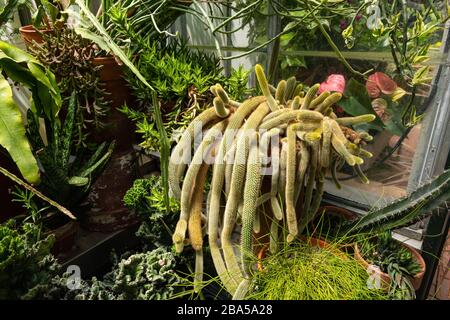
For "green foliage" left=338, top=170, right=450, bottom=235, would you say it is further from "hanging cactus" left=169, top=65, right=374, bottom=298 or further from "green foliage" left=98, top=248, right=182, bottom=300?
"green foliage" left=98, top=248, right=182, bottom=300

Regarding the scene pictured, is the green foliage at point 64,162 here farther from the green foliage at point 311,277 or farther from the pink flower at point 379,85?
the pink flower at point 379,85

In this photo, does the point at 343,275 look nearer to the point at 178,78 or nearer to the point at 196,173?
the point at 196,173

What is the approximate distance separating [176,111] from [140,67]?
149mm

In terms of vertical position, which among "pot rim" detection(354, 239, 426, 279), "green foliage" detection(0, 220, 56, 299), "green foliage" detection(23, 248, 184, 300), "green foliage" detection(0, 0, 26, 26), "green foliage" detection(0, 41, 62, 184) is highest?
"green foliage" detection(0, 0, 26, 26)

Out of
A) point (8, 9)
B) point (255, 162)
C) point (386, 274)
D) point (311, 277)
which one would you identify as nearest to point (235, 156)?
point (255, 162)

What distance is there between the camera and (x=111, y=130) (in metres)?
0.90

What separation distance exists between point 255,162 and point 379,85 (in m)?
0.42

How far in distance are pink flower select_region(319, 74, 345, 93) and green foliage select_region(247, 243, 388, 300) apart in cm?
38

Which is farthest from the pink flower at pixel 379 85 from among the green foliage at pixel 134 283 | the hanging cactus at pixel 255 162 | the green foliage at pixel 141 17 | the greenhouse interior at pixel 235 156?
the green foliage at pixel 134 283

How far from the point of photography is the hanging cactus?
1.90 feet

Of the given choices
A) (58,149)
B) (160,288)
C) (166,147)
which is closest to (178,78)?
(166,147)

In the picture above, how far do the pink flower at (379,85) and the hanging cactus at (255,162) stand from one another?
228 mm

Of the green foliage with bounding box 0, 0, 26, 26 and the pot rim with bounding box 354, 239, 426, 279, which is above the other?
the green foliage with bounding box 0, 0, 26, 26

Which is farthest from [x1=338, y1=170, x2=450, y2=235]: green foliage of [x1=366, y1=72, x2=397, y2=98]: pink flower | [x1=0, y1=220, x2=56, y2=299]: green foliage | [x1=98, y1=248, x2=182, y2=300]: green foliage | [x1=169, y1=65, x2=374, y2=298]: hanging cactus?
[x1=0, y1=220, x2=56, y2=299]: green foliage
